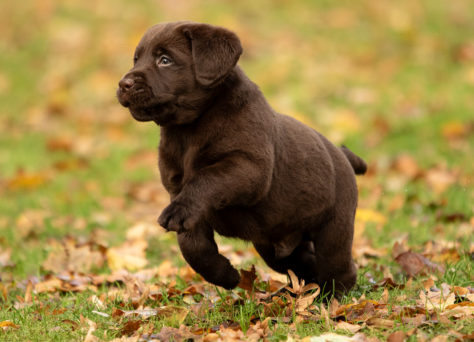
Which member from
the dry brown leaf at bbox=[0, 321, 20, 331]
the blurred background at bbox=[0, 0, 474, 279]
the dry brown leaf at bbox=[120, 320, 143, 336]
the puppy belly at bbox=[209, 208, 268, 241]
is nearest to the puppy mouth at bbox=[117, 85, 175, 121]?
the puppy belly at bbox=[209, 208, 268, 241]

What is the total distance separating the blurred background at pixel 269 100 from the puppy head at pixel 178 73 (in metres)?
2.23

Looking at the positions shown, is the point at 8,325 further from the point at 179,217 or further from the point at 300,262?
the point at 300,262

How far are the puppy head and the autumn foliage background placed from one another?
1.04 m

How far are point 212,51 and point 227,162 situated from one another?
590 millimetres

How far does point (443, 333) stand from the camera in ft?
10.8

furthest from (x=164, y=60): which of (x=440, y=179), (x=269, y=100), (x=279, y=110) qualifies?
(x=269, y=100)

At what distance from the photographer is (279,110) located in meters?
10.0

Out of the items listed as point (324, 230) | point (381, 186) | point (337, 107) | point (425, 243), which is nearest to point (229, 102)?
point (324, 230)

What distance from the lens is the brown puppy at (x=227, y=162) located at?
3.50 meters

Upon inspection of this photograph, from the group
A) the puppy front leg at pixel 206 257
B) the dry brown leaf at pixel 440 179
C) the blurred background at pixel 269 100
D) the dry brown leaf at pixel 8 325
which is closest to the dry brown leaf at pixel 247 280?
the puppy front leg at pixel 206 257

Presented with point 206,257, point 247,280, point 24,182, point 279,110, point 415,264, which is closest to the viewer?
point 206,257

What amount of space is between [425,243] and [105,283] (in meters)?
2.41

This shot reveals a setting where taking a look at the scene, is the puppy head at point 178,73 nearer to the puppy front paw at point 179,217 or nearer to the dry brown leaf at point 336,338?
the puppy front paw at point 179,217

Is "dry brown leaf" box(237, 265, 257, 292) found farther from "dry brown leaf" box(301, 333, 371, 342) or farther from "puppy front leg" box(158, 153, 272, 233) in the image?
"dry brown leaf" box(301, 333, 371, 342)
